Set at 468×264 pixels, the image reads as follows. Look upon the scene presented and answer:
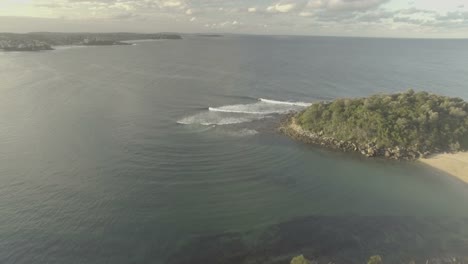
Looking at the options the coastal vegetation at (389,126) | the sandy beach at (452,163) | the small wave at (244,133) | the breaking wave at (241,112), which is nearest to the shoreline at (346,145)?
the coastal vegetation at (389,126)

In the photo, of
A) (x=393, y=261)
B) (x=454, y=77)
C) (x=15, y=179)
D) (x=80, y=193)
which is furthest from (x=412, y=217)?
(x=454, y=77)

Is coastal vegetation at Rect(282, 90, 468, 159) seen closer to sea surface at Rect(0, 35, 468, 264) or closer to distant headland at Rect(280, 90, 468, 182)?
distant headland at Rect(280, 90, 468, 182)

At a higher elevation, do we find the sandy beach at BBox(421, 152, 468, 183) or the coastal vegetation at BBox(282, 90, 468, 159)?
the coastal vegetation at BBox(282, 90, 468, 159)

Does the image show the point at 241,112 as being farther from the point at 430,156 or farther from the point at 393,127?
the point at 430,156

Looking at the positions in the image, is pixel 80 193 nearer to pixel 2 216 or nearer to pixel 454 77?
pixel 2 216

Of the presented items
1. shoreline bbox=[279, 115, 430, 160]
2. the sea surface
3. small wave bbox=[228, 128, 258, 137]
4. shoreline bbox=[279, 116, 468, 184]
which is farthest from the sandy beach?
small wave bbox=[228, 128, 258, 137]
